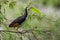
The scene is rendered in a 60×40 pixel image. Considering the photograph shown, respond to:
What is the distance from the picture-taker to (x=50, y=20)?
9.84 feet

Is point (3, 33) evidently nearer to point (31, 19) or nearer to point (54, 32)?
point (31, 19)

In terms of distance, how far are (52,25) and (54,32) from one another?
0.44 feet

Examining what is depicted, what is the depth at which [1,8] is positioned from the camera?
10.0ft

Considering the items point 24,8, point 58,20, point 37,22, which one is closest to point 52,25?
point 58,20

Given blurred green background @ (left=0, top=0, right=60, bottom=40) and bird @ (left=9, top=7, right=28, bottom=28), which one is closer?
blurred green background @ (left=0, top=0, right=60, bottom=40)

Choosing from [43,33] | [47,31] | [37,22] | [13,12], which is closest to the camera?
[47,31]

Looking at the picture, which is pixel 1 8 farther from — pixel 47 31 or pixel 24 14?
pixel 47 31

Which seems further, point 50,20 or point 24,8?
point 24,8

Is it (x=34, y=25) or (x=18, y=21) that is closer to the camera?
(x=34, y=25)

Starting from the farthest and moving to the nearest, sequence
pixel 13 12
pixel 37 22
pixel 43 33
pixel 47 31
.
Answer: pixel 13 12, pixel 37 22, pixel 43 33, pixel 47 31

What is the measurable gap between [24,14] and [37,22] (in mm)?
204

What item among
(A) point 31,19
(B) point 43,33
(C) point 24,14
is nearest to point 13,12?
(C) point 24,14

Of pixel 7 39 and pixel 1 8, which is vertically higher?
pixel 1 8

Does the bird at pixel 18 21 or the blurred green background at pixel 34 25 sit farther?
the bird at pixel 18 21
